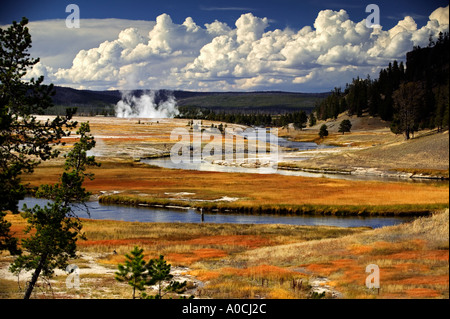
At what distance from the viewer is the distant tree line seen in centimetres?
11050

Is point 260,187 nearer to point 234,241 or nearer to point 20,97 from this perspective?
point 234,241

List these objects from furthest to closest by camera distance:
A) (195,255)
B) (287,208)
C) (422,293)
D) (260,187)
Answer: (260,187) → (287,208) → (195,255) → (422,293)

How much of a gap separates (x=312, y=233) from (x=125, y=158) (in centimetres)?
7671

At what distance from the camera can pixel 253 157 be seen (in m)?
114

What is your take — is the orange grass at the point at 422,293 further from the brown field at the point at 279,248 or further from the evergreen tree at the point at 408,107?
the evergreen tree at the point at 408,107

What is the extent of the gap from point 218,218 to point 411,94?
3152 inches

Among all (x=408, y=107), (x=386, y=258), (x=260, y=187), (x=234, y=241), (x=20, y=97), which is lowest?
(x=234, y=241)

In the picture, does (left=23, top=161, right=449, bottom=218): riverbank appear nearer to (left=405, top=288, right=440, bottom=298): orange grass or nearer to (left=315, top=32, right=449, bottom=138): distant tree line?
(left=405, top=288, right=440, bottom=298): orange grass

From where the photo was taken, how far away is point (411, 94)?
112 meters

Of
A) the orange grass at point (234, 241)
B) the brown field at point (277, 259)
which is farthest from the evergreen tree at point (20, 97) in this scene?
the orange grass at point (234, 241)

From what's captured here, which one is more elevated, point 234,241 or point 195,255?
point 195,255

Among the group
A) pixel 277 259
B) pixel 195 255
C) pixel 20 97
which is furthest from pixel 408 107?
pixel 20 97

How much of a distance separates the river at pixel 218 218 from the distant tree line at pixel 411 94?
63.9 meters

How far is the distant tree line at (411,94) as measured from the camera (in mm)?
110500
